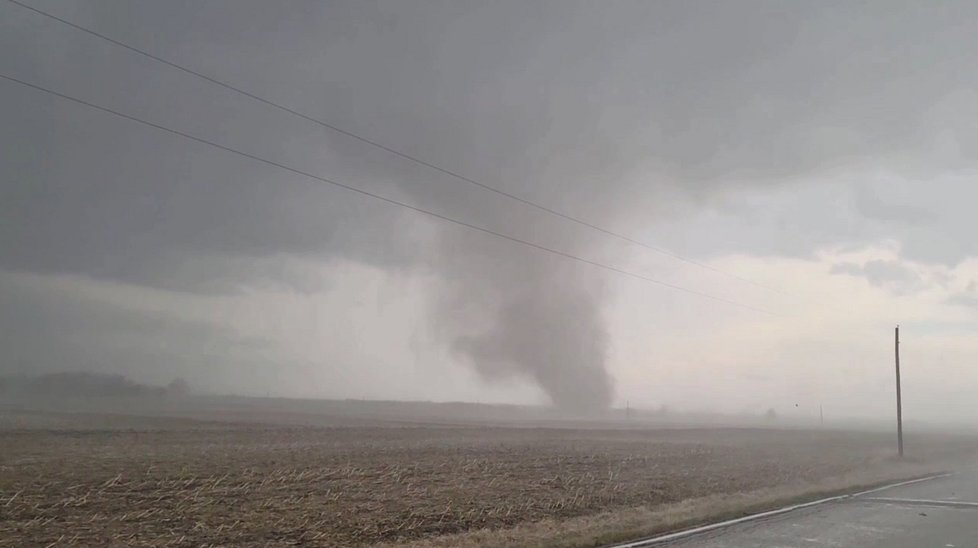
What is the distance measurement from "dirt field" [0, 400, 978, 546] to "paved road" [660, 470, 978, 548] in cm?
298

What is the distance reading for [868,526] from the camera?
1956 cm

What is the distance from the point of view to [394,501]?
25359 millimetres

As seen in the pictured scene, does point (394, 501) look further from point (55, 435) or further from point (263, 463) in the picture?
point (55, 435)

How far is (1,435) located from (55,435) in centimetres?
419

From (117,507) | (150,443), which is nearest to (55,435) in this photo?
(150,443)

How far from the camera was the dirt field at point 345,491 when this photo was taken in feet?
62.8

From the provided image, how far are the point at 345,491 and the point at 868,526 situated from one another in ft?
64.8

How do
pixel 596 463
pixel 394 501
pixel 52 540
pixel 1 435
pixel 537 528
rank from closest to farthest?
pixel 52 540 → pixel 537 528 → pixel 394 501 → pixel 596 463 → pixel 1 435

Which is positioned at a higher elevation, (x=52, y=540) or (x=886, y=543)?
(x=886, y=543)

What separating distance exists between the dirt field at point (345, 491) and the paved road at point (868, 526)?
298cm

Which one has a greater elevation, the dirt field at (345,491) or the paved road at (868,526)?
the paved road at (868,526)

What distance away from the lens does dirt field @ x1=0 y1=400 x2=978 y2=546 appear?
19.2 m

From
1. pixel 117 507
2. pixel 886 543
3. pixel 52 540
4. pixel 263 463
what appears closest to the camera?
pixel 886 543

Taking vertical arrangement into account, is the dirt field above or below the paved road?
below
